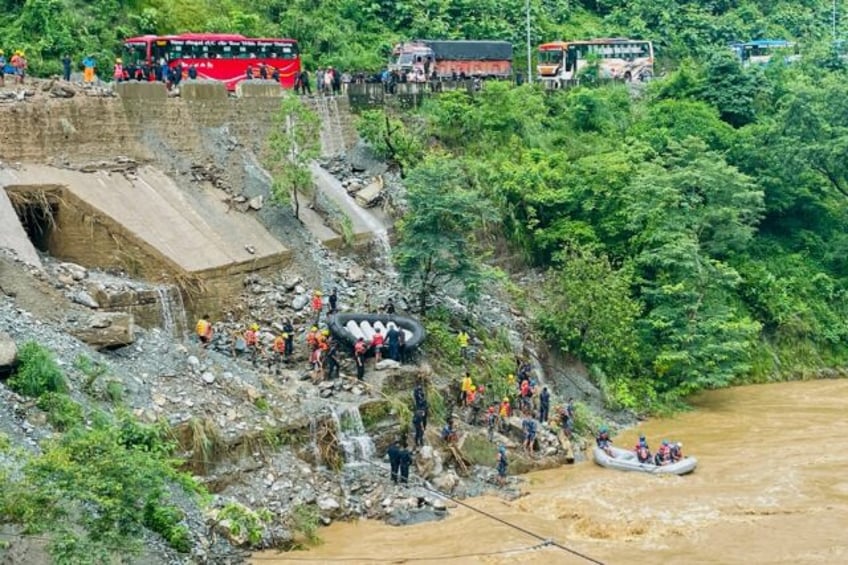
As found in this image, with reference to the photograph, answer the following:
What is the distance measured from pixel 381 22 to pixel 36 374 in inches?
1331

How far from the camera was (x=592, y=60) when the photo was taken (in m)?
48.5

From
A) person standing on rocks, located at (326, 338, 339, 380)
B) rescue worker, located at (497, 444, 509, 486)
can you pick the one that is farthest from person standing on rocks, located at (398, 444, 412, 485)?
person standing on rocks, located at (326, 338, 339, 380)

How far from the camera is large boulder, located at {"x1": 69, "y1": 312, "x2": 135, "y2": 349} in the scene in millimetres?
23047

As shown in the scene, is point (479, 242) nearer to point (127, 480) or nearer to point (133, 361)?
point (133, 361)

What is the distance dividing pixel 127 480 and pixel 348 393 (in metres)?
8.04

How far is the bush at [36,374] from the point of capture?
67.4 ft

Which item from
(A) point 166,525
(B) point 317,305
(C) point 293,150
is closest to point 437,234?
(B) point 317,305

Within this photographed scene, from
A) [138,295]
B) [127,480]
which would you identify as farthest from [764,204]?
[127,480]

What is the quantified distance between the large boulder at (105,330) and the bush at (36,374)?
1931 millimetres

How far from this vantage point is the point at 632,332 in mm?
31562

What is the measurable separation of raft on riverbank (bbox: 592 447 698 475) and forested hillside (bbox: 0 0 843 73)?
21855 mm

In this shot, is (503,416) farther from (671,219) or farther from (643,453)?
(671,219)

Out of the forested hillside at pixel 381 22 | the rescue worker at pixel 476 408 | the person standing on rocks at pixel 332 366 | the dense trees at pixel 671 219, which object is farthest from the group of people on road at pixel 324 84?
the rescue worker at pixel 476 408

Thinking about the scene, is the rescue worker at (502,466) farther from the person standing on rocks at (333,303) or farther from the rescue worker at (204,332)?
the rescue worker at (204,332)
